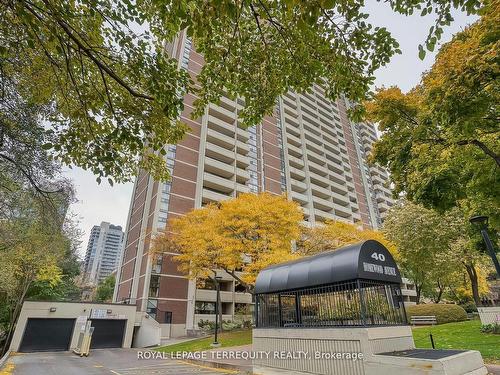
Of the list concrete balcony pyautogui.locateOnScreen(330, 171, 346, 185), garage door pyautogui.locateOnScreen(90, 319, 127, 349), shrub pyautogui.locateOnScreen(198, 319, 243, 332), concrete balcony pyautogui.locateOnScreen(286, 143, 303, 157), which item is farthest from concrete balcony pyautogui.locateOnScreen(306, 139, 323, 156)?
garage door pyautogui.locateOnScreen(90, 319, 127, 349)

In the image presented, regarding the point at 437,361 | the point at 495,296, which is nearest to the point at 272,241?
the point at 437,361

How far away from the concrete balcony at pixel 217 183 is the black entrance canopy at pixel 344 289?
98.3 feet

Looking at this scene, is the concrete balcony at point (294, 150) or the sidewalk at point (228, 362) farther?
the concrete balcony at point (294, 150)

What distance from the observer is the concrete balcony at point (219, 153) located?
140ft

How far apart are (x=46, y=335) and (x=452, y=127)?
98.7 feet

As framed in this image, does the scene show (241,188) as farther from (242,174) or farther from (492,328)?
(492,328)

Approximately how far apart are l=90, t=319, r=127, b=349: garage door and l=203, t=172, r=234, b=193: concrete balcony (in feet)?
64.8

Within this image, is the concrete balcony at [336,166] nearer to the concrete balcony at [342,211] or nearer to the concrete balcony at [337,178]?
the concrete balcony at [337,178]

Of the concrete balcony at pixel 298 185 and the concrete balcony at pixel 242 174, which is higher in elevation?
the concrete balcony at pixel 298 185

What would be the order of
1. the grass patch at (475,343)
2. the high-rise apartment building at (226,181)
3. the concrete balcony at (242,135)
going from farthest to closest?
the concrete balcony at (242,135) → the high-rise apartment building at (226,181) → the grass patch at (475,343)

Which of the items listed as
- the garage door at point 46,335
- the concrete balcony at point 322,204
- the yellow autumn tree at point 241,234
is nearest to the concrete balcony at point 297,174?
the concrete balcony at point 322,204

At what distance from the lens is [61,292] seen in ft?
108

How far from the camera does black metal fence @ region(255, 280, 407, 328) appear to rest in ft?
30.3

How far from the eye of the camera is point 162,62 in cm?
558
